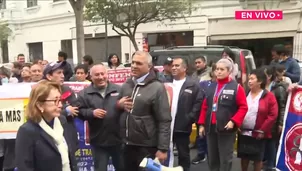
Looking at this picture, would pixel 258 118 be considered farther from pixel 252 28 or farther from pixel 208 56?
pixel 252 28

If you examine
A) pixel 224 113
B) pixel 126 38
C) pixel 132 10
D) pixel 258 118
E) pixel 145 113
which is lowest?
pixel 258 118

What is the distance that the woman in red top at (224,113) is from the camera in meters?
4.64

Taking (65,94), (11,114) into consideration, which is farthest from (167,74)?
(11,114)

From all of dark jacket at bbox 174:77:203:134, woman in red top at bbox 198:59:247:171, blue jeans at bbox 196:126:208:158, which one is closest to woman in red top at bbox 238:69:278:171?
woman in red top at bbox 198:59:247:171

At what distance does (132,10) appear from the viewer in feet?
60.0

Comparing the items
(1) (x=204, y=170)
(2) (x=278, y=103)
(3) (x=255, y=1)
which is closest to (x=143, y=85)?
(2) (x=278, y=103)

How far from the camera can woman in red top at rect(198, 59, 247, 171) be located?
15.2 ft

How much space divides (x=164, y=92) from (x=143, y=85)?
231mm

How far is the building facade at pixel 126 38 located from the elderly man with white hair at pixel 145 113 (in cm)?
1605

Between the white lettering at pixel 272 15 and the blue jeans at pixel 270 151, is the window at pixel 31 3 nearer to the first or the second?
the white lettering at pixel 272 15

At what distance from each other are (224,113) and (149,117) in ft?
3.85

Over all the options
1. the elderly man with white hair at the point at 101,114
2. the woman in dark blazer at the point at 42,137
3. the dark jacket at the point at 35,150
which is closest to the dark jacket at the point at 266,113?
the elderly man with white hair at the point at 101,114

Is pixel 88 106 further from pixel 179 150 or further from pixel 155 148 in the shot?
pixel 179 150

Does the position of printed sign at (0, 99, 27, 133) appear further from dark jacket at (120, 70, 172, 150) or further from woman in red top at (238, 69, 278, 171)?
woman in red top at (238, 69, 278, 171)
